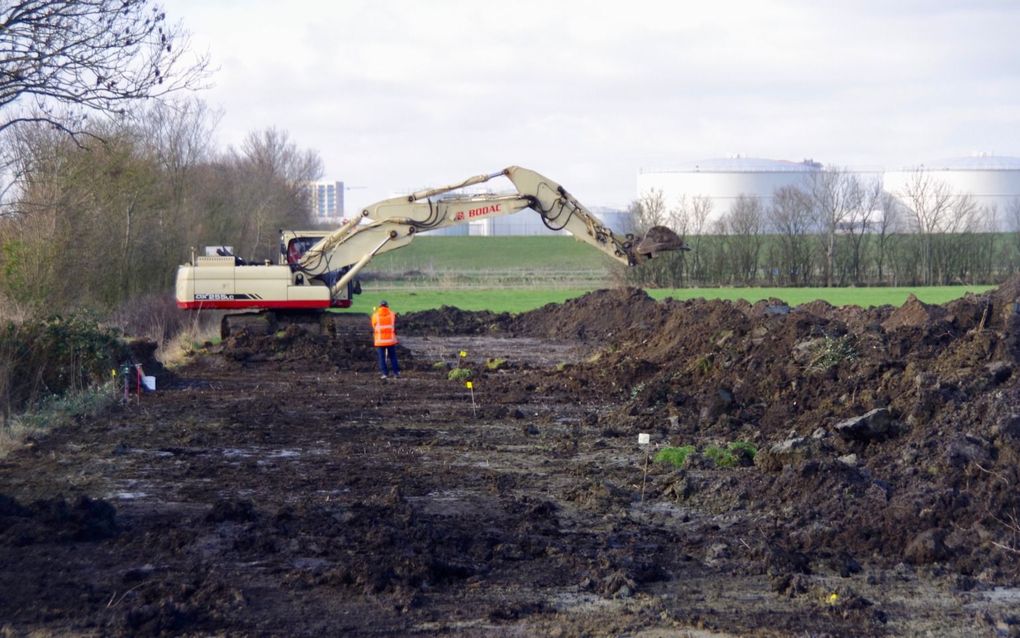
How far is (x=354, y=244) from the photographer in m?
24.4

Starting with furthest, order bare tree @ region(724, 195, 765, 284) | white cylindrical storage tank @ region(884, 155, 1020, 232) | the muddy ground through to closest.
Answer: white cylindrical storage tank @ region(884, 155, 1020, 232) → bare tree @ region(724, 195, 765, 284) → the muddy ground

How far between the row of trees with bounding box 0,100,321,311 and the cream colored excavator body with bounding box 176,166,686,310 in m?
2.59

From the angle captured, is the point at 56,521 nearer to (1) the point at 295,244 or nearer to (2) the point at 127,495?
(2) the point at 127,495

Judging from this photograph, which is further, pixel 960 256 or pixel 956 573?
pixel 960 256

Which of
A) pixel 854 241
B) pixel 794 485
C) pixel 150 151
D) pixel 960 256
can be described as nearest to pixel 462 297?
pixel 150 151

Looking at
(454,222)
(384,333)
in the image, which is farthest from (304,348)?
(454,222)

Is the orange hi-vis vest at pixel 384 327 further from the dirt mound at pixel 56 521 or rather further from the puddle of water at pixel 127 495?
the dirt mound at pixel 56 521

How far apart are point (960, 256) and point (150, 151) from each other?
144 feet

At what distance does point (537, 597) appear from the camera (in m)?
7.46

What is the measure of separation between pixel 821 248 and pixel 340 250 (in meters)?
42.6

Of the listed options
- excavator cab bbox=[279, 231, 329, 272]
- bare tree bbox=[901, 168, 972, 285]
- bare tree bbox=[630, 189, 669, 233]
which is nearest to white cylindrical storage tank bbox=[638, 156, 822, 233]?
bare tree bbox=[901, 168, 972, 285]

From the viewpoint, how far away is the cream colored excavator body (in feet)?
73.2

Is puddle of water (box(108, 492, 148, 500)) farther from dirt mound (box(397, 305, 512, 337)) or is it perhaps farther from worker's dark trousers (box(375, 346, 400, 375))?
dirt mound (box(397, 305, 512, 337))

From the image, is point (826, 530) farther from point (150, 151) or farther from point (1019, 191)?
point (1019, 191)
